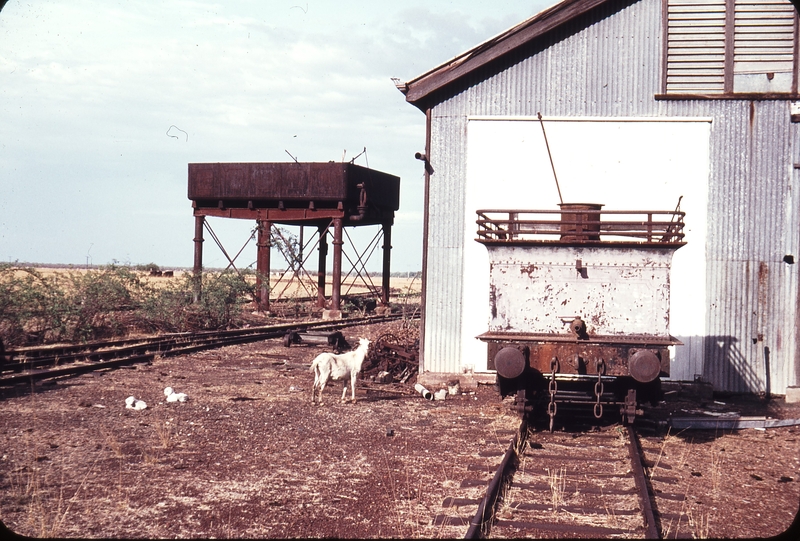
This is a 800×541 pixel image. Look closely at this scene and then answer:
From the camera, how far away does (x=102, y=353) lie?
1683cm

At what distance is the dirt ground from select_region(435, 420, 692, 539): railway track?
0.21 m

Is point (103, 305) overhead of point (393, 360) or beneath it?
overhead

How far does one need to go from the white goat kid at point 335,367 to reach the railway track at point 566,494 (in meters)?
3.72

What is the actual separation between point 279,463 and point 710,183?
31.5 ft

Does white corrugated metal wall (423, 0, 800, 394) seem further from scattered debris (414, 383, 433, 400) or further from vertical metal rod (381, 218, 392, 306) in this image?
vertical metal rod (381, 218, 392, 306)

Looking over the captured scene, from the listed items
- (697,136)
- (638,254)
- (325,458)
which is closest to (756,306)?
(697,136)

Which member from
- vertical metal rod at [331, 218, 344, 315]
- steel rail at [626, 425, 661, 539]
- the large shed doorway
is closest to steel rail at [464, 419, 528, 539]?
steel rail at [626, 425, 661, 539]

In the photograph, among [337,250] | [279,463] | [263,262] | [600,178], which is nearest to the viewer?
[279,463]

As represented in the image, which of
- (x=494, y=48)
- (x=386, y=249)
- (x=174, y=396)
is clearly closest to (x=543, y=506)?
(x=174, y=396)

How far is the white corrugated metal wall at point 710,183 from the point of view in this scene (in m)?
13.5

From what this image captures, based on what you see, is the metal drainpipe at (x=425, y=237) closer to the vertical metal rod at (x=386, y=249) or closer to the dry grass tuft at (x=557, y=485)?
the dry grass tuft at (x=557, y=485)

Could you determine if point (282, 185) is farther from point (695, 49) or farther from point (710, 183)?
point (710, 183)

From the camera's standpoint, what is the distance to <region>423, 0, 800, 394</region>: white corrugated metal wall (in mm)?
13492

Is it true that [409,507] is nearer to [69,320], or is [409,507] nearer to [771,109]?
[771,109]
